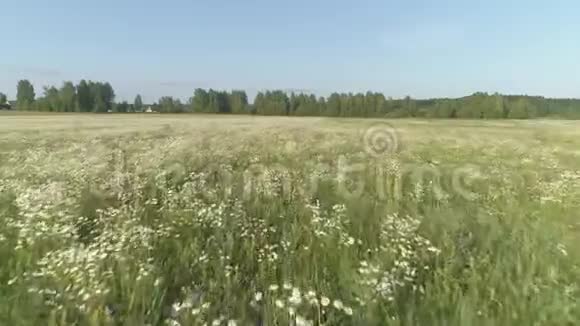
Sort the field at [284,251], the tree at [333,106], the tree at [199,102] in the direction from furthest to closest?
the tree at [199,102] → the tree at [333,106] → the field at [284,251]

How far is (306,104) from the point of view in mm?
86438

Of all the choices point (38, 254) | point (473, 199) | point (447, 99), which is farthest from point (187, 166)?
point (447, 99)

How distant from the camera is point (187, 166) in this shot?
8.41m

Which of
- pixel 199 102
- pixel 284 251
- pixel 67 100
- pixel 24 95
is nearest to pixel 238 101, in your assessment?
pixel 199 102

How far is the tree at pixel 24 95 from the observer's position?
2317 inches

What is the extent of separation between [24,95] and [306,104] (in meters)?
61.7

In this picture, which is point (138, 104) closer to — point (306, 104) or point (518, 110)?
point (306, 104)

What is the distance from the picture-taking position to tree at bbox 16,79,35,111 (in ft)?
193

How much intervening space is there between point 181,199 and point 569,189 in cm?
740

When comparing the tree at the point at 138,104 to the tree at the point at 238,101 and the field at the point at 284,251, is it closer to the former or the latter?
the tree at the point at 238,101

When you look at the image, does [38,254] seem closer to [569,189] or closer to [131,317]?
[131,317]

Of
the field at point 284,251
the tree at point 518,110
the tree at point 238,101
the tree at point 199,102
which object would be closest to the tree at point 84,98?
the tree at point 199,102

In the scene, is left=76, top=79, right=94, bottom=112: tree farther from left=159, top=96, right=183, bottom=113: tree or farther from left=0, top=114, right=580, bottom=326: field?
left=0, top=114, right=580, bottom=326: field

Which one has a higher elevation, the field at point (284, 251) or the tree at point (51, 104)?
the tree at point (51, 104)
